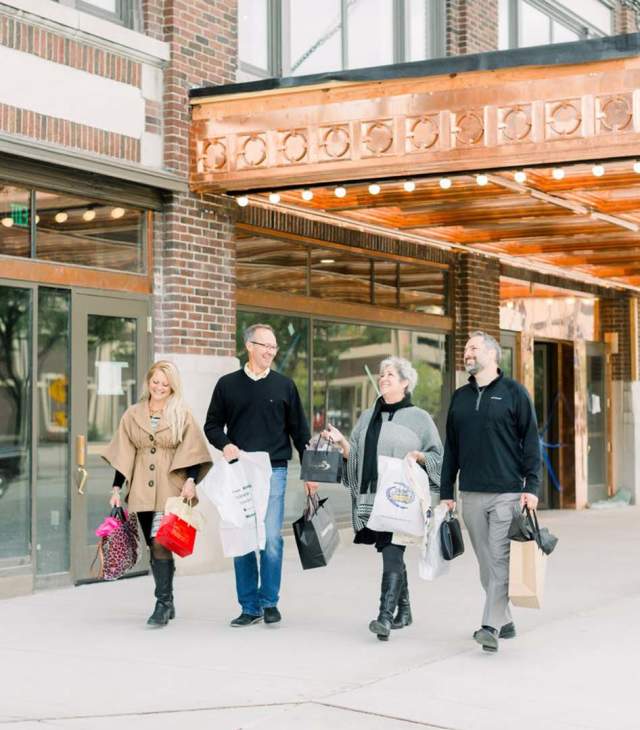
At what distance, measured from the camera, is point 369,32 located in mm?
14430

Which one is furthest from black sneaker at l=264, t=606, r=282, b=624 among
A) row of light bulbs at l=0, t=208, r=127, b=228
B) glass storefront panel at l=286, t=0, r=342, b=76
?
glass storefront panel at l=286, t=0, r=342, b=76

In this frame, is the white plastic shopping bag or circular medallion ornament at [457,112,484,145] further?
circular medallion ornament at [457,112,484,145]

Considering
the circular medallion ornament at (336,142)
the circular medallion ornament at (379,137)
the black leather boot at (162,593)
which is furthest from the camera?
the circular medallion ornament at (336,142)

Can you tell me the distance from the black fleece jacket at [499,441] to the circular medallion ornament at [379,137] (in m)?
3.45

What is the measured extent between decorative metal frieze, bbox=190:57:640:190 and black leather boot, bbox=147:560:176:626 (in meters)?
3.88

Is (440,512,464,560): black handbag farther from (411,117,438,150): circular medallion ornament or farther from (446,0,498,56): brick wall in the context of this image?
(446,0,498,56): brick wall

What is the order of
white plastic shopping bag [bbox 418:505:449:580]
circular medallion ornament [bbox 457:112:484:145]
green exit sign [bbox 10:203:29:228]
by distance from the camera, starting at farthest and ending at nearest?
circular medallion ornament [bbox 457:112:484:145] → green exit sign [bbox 10:203:29:228] → white plastic shopping bag [bbox 418:505:449:580]

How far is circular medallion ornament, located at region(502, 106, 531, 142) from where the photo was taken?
1008cm

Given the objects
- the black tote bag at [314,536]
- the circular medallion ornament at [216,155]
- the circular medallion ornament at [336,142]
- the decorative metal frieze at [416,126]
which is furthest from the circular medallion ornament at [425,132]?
the black tote bag at [314,536]

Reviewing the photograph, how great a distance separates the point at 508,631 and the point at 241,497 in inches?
73.3

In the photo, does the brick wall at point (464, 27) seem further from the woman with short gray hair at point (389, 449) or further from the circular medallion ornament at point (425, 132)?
the woman with short gray hair at point (389, 449)

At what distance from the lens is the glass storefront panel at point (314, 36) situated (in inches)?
521

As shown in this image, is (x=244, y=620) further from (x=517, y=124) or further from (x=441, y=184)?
(x=441, y=184)

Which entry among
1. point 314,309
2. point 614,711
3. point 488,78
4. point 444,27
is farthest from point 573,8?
point 614,711
